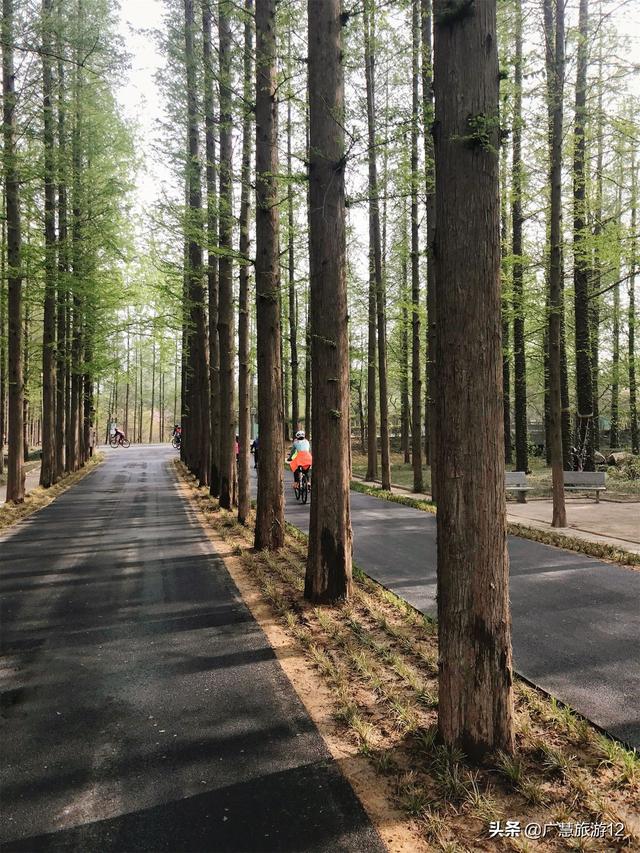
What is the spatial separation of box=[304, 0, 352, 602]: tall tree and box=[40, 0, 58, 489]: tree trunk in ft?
24.7

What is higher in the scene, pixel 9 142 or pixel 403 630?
pixel 9 142

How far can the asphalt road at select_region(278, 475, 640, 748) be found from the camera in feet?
12.8

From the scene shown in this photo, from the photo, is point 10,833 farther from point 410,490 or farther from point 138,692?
point 410,490

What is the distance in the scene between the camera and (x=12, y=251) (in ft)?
43.2

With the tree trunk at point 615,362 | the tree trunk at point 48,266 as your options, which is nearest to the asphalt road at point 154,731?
the tree trunk at point 48,266

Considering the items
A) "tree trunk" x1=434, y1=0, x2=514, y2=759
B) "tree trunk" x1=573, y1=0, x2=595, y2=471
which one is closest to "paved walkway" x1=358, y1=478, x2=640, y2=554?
"tree trunk" x1=573, y1=0, x2=595, y2=471

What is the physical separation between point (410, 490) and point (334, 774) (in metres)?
14.9

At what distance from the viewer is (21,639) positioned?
5.28 metres

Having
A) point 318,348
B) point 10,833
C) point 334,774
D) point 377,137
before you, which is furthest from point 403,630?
point 377,137

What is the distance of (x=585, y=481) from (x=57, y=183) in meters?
15.2

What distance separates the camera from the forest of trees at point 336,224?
10.5ft

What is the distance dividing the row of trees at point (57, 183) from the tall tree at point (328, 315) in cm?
574

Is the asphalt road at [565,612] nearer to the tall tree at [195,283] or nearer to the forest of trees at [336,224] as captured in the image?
the forest of trees at [336,224]

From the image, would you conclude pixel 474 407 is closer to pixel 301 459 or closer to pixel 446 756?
pixel 446 756
